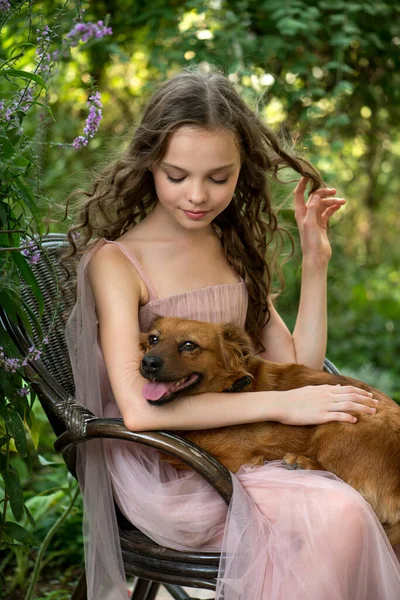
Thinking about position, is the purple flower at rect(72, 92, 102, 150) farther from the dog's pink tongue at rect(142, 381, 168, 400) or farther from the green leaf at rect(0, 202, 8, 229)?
the dog's pink tongue at rect(142, 381, 168, 400)

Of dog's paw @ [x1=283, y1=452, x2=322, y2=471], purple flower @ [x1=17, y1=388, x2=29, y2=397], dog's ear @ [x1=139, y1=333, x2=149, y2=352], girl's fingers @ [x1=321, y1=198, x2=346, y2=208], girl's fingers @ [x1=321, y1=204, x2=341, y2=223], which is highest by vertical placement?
girl's fingers @ [x1=321, y1=198, x2=346, y2=208]

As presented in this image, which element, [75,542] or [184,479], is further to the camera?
[75,542]

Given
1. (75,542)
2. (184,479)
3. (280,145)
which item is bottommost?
(75,542)

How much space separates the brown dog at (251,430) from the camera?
226cm

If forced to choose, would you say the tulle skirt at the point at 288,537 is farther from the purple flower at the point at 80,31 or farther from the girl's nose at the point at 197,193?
the purple flower at the point at 80,31

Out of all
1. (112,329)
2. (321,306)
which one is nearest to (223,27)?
(321,306)

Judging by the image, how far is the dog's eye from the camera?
2.33 metres

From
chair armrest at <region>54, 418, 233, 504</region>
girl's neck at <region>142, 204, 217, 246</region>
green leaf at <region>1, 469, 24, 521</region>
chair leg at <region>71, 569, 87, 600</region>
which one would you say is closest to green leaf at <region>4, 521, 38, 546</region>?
green leaf at <region>1, 469, 24, 521</region>

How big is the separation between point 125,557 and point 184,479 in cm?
27

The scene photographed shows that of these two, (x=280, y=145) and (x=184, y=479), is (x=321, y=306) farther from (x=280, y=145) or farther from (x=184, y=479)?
(x=184, y=479)

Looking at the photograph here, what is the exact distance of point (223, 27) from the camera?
4.52m

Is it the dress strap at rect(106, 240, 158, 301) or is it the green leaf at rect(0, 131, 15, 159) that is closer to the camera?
the green leaf at rect(0, 131, 15, 159)

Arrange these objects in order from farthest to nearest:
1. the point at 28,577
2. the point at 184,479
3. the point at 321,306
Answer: the point at 28,577 → the point at 321,306 → the point at 184,479

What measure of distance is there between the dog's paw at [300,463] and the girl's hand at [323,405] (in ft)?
0.33
